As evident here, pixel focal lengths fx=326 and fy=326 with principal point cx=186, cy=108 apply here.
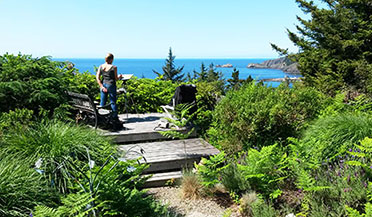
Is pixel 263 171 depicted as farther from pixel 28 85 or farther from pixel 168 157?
pixel 28 85

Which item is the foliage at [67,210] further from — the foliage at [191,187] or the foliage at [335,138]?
the foliage at [335,138]

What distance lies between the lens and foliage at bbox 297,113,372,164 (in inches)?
190

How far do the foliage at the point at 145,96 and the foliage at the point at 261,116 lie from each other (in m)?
4.43

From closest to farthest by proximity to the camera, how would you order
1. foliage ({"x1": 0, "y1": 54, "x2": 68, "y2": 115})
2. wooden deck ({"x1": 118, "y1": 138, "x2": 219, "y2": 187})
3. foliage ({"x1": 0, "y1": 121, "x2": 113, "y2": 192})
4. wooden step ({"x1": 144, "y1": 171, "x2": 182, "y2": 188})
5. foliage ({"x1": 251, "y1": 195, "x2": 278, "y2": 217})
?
foliage ({"x1": 251, "y1": 195, "x2": 278, "y2": 217})
foliage ({"x1": 0, "y1": 121, "x2": 113, "y2": 192})
wooden step ({"x1": 144, "y1": 171, "x2": 182, "y2": 188})
wooden deck ({"x1": 118, "y1": 138, "x2": 219, "y2": 187})
foliage ({"x1": 0, "y1": 54, "x2": 68, "y2": 115})

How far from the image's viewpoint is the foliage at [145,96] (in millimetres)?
10953

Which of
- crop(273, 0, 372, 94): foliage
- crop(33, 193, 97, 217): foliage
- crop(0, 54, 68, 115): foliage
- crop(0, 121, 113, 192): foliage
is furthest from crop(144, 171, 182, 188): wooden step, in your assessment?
crop(273, 0, 372, 94): foliage

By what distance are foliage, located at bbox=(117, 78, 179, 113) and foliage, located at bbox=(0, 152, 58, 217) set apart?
684cm

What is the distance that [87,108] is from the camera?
24.2 feet

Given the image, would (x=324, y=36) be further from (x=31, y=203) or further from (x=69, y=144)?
(x=31, y=203)

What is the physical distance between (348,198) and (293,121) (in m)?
2.89

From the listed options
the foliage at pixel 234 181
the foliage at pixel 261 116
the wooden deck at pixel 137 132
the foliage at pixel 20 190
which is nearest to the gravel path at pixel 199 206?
the foliage at pixel 234 181

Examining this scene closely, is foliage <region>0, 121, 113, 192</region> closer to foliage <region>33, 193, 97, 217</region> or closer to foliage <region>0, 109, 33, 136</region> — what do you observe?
foliage <region>0, 109, 33, 136</region>

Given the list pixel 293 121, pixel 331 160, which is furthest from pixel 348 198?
pixel 293 121

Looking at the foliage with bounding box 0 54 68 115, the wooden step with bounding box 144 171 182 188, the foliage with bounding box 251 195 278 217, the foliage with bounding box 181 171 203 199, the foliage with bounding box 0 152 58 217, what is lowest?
the wooden step with bounding box 144 171 182 188
